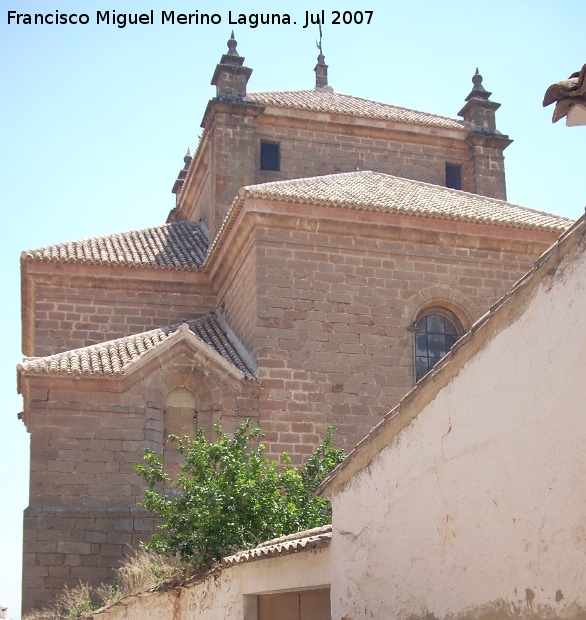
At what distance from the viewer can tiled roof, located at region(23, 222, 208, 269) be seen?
746 inches

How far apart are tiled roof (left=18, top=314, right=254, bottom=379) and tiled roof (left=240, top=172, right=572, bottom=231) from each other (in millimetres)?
2584

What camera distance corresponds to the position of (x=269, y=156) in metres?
21.5

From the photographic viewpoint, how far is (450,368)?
6324mm

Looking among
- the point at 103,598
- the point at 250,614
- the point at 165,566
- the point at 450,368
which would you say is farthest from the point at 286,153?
the point at 450,368

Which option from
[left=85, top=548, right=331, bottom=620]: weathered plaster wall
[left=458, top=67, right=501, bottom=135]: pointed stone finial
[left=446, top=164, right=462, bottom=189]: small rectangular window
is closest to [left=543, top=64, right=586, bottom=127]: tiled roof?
[left=85, top=548, right=331, bottom=620]: weathered plaster wall

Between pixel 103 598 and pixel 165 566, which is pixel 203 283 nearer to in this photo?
pixel 103 598

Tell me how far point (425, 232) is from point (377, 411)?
10.2 ft

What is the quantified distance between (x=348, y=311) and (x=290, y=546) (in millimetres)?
8707

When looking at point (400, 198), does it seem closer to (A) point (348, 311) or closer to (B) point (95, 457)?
(A) point (348, 311)

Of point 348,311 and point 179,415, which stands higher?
point 348,311

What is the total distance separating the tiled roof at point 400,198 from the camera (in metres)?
16.5

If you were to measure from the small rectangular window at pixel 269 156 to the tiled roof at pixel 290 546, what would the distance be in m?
13.3

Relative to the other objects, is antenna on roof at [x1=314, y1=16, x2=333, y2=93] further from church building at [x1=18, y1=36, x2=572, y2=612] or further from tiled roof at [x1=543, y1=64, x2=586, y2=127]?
tiled roof at [x1=543, y1=64, x2=586, y2=127]

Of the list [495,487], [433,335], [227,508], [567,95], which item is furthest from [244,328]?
[567,95]
